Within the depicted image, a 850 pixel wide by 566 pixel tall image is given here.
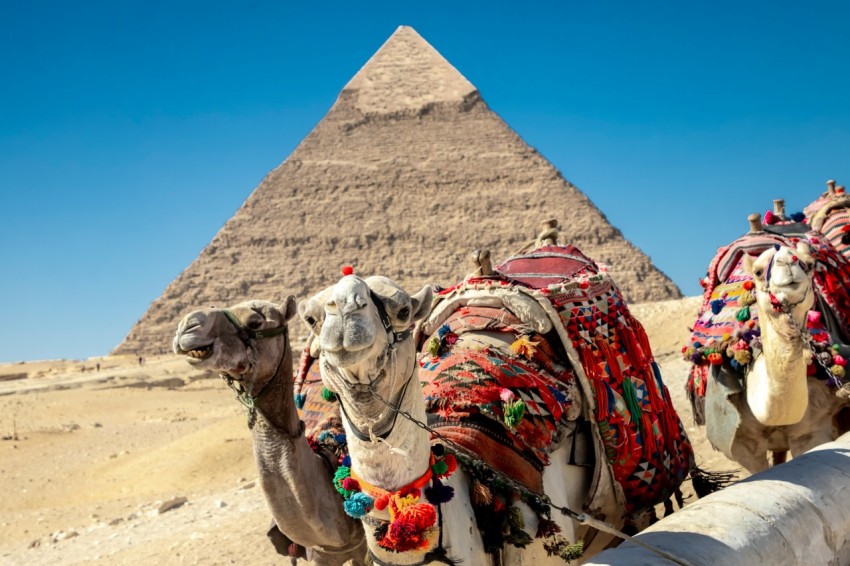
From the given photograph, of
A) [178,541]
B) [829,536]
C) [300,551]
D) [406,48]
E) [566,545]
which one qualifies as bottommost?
[178,541]

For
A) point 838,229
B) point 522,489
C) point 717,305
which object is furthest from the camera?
point 838,229

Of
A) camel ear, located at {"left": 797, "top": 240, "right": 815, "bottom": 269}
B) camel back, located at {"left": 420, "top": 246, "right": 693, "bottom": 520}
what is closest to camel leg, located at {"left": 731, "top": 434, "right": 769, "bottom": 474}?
camel back, located at {"left": 420, "top": 246, "right": 693, "bottom": 520}

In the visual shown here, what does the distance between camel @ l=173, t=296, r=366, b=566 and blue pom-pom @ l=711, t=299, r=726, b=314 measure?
219 cm

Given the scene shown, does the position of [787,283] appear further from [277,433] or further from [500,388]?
[277,433]

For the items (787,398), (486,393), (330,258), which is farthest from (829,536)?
(330,258)

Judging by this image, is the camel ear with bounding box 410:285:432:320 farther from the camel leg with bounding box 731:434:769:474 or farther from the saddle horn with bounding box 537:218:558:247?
the camel leg with bounding box 731:434:769:474

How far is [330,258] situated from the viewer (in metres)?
132

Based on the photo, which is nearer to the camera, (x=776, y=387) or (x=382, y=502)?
(x=382, y=502)

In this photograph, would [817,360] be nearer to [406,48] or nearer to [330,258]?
[330,258]

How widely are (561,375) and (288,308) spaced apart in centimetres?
87

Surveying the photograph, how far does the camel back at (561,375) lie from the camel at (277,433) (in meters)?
0.43

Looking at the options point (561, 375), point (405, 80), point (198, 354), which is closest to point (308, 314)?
point (198, 354)

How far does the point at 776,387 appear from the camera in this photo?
3.61 meters

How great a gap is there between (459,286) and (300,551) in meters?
1.03
